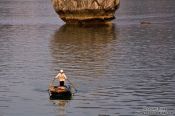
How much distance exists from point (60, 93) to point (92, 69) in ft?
50.9

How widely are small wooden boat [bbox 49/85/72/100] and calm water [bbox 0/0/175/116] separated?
1.55 feet

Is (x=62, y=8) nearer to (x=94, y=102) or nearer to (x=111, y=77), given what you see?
(x=111, y=77)

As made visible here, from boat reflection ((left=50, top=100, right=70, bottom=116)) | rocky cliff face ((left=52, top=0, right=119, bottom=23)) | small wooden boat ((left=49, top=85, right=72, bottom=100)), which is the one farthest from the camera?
rocky cliff face ((left=52, top=0, right=119, bottom=23))

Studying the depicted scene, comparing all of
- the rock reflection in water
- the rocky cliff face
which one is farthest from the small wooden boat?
the rocky cliff face

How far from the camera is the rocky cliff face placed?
10594cm

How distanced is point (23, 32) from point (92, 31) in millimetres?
12019

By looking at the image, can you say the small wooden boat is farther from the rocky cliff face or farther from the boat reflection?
the rocky cliff face

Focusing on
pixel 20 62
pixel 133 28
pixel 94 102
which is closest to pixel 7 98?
pixel 94 102

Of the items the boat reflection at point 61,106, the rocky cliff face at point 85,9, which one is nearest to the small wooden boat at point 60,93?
the boat reflection at point 61,106

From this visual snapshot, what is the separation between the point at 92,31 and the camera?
4038 inches

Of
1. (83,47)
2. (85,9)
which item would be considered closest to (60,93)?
(83,47)

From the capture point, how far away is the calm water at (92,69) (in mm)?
44875

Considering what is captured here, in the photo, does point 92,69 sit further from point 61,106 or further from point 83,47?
point 83,47

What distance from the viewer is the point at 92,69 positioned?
61.8 meters
